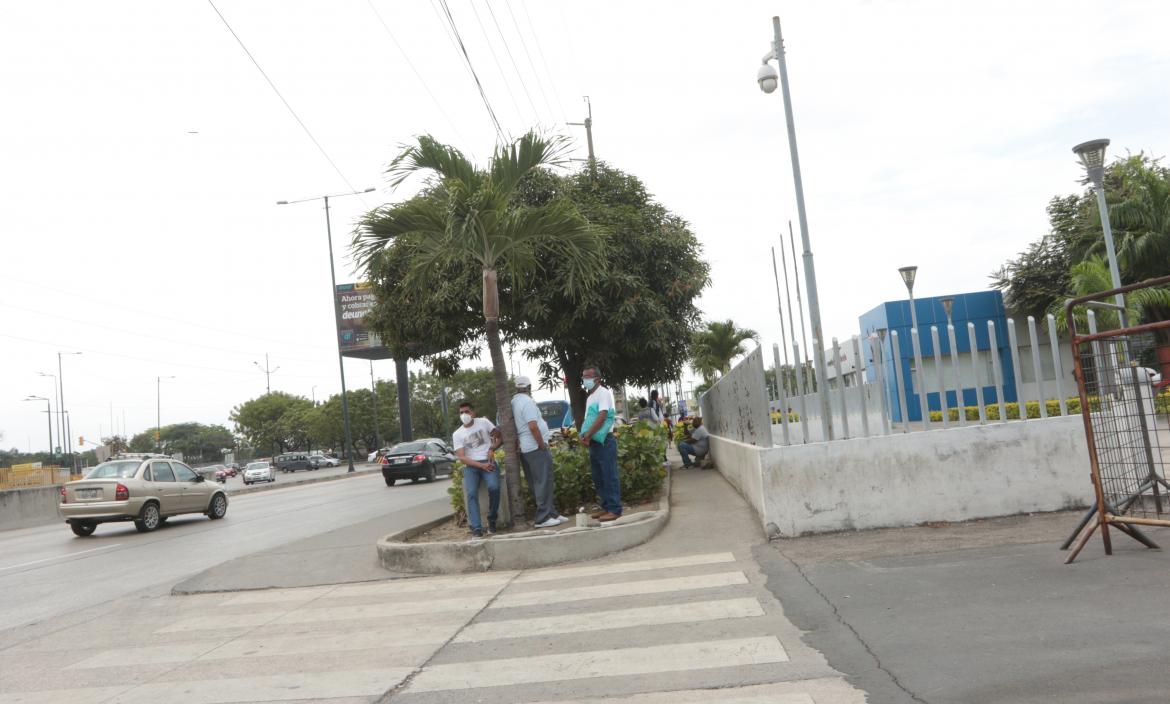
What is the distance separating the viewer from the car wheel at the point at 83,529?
16.3 m

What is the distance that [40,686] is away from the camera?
5418 mm

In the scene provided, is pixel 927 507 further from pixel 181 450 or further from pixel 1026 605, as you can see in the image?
pixel 181 450

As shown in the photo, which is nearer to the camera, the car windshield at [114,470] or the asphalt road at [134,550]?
the asphalt road at [134,550]

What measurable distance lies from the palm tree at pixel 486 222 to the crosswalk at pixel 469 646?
8.61 ft

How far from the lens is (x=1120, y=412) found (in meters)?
6.37

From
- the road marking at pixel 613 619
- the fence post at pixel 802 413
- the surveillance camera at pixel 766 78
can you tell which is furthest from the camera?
the surveillance camera at pixel 766 78

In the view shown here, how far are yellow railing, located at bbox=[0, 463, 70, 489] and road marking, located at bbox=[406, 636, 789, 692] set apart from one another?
24.9 m

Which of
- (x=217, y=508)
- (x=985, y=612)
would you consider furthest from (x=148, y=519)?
(x=985, y=612)

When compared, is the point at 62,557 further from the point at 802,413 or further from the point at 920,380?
the point at 920,380

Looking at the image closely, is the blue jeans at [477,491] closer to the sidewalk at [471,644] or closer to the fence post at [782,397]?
the sidewalk at [471,644]

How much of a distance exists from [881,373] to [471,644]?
4679 mm

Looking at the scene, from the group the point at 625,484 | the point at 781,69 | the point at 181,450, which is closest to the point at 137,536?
the point at 625,484

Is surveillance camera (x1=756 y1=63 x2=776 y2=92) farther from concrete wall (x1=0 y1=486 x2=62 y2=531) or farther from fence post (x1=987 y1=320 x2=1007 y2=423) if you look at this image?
concrete wall (x1=0 y1=486 x2=62 y2=531)

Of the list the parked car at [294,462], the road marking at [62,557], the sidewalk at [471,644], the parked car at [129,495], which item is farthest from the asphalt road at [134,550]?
the parked car at [294,462]
